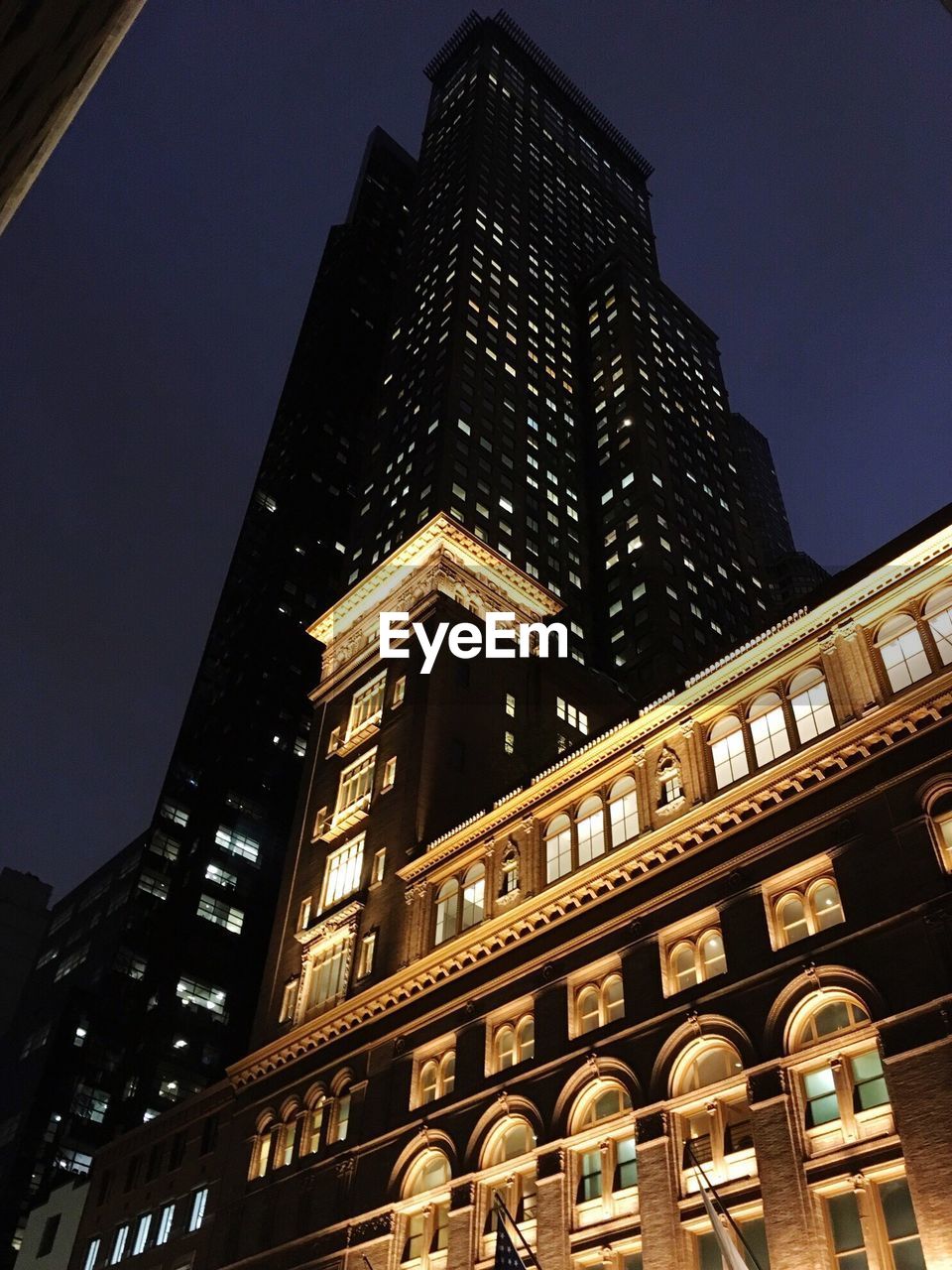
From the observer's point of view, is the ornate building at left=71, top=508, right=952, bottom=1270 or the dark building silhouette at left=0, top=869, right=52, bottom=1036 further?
the dark building silhouette at left=0, top=869, right=52, bottom=1036

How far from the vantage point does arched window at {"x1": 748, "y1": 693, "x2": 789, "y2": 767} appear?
4134 centimetres

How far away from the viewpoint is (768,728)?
42.2 m

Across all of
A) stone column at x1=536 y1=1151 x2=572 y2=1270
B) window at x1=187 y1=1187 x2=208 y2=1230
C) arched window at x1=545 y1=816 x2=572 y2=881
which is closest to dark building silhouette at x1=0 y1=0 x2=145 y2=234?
stone column at x1=536 y1=1151 x2=572 y2=1270

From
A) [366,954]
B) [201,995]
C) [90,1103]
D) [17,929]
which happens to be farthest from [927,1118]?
[17,929]

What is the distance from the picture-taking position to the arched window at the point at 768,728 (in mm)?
41344

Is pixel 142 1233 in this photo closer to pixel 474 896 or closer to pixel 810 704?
pixel 474 896

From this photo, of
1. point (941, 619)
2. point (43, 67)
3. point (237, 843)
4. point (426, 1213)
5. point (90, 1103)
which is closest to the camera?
point (43, 67)

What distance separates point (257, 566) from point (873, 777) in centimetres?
11558

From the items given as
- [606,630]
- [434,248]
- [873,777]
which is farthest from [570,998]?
[434,248]

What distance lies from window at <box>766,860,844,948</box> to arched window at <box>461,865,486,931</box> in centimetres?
1573

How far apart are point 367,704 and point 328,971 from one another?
57.9 feet

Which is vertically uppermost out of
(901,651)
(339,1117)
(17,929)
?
(17,929)

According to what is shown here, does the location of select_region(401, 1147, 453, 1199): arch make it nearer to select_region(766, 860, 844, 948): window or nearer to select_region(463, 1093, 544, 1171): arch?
select_region(463, 1093, 544, 1171): arch

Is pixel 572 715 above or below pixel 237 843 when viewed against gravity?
below
